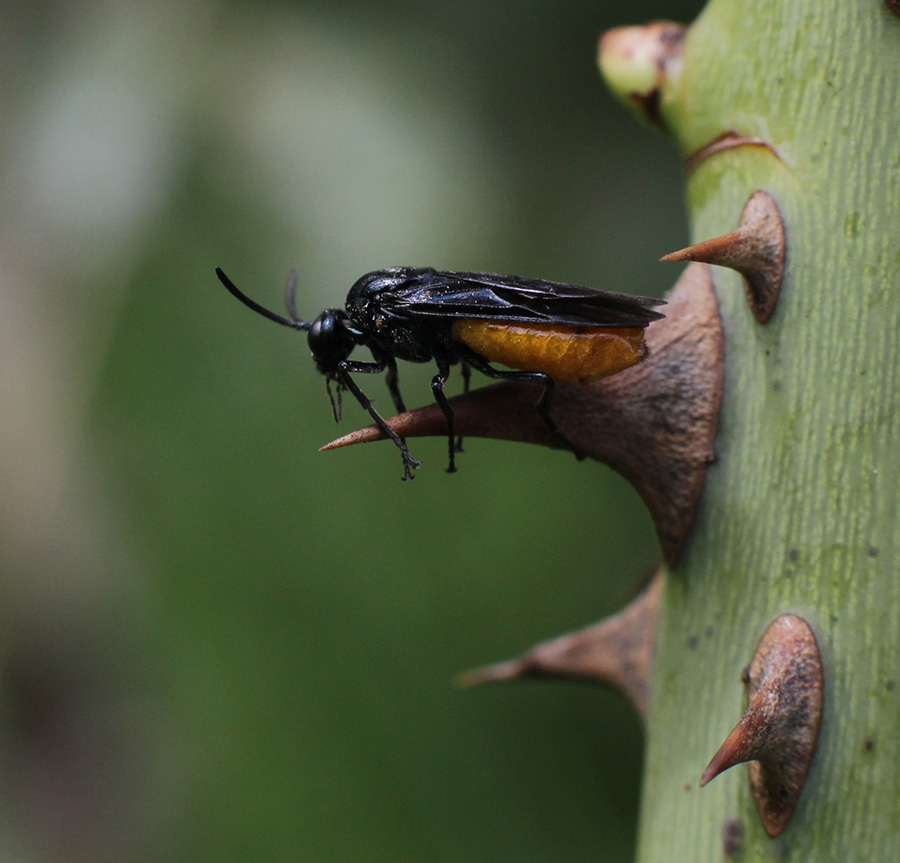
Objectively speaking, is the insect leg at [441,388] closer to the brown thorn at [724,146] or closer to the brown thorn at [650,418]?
the brown thorn at [650,418]

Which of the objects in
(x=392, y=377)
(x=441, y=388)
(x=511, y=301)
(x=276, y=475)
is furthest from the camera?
(x=276, y=475)

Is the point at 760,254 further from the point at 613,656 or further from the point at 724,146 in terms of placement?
the point at 613,656

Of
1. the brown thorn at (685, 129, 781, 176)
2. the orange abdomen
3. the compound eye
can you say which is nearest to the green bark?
the brown thorn at (685, 129, 781, 176)

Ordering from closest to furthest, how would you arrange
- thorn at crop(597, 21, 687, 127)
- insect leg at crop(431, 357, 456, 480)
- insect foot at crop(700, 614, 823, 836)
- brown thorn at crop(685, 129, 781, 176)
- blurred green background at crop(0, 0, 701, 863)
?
insect foot at crop(700, 614, 823, 836) < brown thorn at crop(685, 129, 781, 176) < thorn at crop(597, 21, 687, 127) < insect leg at crop(431, 357, 456, 480) < blurred green background at crop(0, 0, 701, 863)

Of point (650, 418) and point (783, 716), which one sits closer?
point (783, 716)

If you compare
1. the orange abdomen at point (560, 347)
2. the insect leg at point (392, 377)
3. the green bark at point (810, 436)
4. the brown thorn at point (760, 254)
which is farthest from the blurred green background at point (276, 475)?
the brown thorn at point (760, 254)

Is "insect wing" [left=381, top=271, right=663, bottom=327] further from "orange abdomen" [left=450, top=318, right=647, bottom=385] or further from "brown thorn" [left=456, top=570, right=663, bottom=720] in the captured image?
"brown thorn" [left=456, top=570, right=663, bottom=720]

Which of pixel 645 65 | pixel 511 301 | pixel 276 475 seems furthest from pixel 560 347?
pixel 276 475
